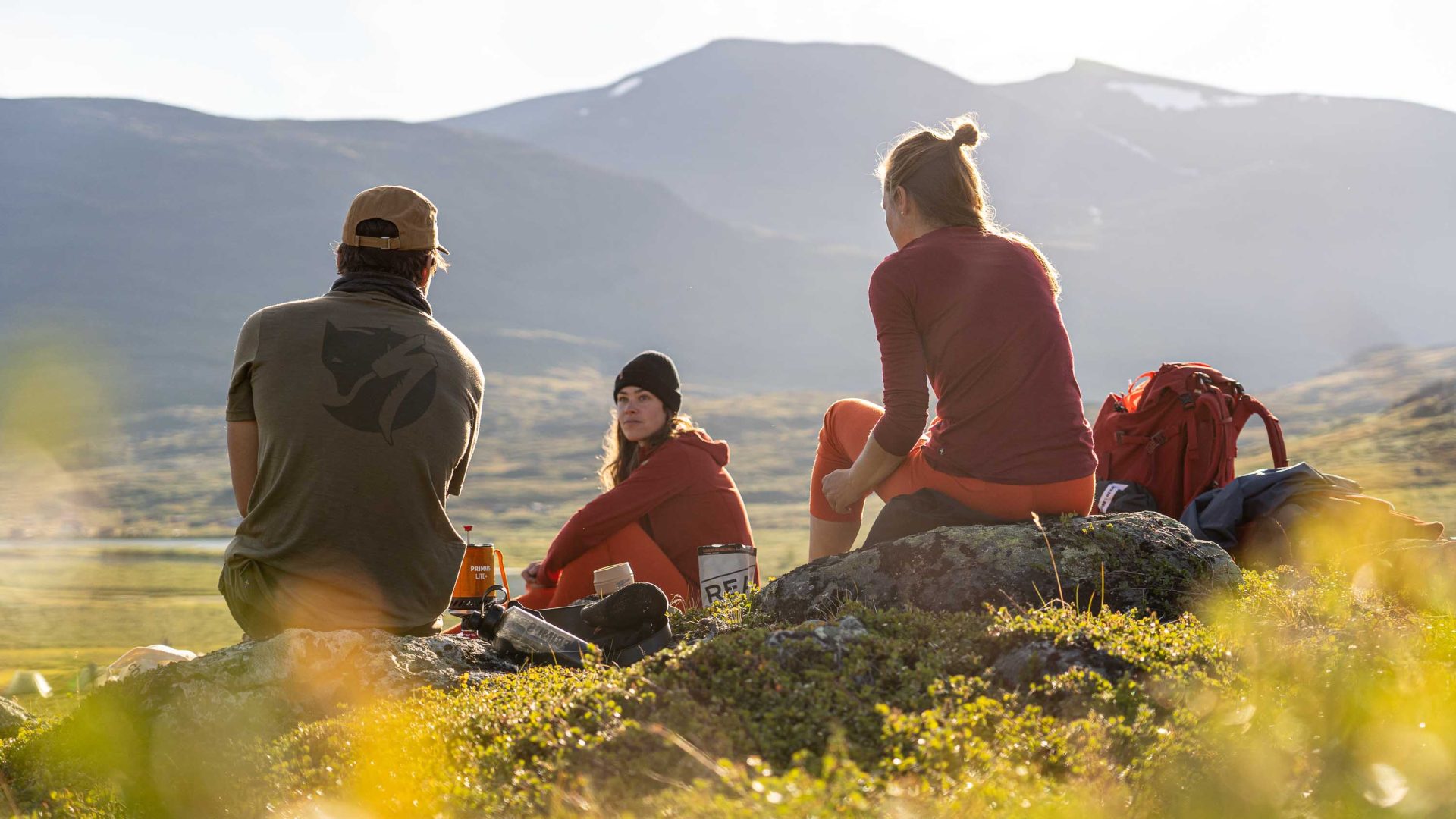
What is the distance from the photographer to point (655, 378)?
308 inches

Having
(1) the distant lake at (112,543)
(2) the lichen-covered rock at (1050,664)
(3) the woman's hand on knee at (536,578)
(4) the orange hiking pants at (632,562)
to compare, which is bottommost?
(1) the distant lake at (112,543)

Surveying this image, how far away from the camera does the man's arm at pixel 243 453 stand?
5293 millimetres

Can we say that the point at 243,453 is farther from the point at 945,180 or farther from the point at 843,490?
the point at 945,180

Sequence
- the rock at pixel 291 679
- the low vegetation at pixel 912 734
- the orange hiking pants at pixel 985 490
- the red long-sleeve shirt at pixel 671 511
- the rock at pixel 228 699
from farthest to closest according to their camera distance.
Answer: the red long-sleeve shirt at pixel 671 511 → the orange hiking pants at pixel 985 490 → the rock at pixel 291 679 → the rock at pixel 228 699 → the low vegetation at pixel 912 734

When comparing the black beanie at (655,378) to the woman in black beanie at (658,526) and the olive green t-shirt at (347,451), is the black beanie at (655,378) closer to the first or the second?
the woman in black beanie at (658,526)

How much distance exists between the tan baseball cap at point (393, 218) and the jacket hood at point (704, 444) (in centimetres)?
249

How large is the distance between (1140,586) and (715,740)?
2661mm

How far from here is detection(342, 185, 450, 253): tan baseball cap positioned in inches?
219

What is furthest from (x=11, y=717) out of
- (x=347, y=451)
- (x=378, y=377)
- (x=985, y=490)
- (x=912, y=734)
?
(x=912, y=734)

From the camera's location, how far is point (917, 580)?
213 inches

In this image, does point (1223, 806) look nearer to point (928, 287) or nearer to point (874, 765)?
point (874, 765)

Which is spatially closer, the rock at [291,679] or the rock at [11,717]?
the rock at [291,679]

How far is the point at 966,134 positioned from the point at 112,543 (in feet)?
401

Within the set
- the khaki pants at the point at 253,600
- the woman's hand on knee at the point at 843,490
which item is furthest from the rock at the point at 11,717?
the woman's hand on knee at the point at 843,490
